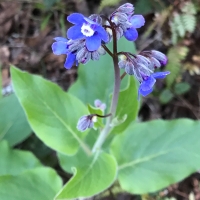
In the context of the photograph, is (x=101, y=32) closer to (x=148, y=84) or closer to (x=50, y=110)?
(x=148, y=84)

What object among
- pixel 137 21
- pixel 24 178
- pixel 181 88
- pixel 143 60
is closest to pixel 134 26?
pixel 137 21

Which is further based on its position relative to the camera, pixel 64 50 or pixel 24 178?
pixel 24 178

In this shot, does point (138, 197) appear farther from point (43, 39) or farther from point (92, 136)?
point (43, 39)

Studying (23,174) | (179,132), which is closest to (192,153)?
(179,132)

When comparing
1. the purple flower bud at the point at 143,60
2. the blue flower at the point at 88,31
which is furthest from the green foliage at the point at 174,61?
the blue flower at the point at 88,31

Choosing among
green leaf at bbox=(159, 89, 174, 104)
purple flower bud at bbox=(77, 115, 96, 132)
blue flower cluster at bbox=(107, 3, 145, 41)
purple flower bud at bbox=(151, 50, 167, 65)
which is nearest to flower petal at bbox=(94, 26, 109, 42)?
blue flower cluster at bbox=(107, 3, 145, 41)

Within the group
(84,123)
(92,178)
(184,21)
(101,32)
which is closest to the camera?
(101,32)

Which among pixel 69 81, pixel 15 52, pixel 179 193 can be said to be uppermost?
pixel 15 52
